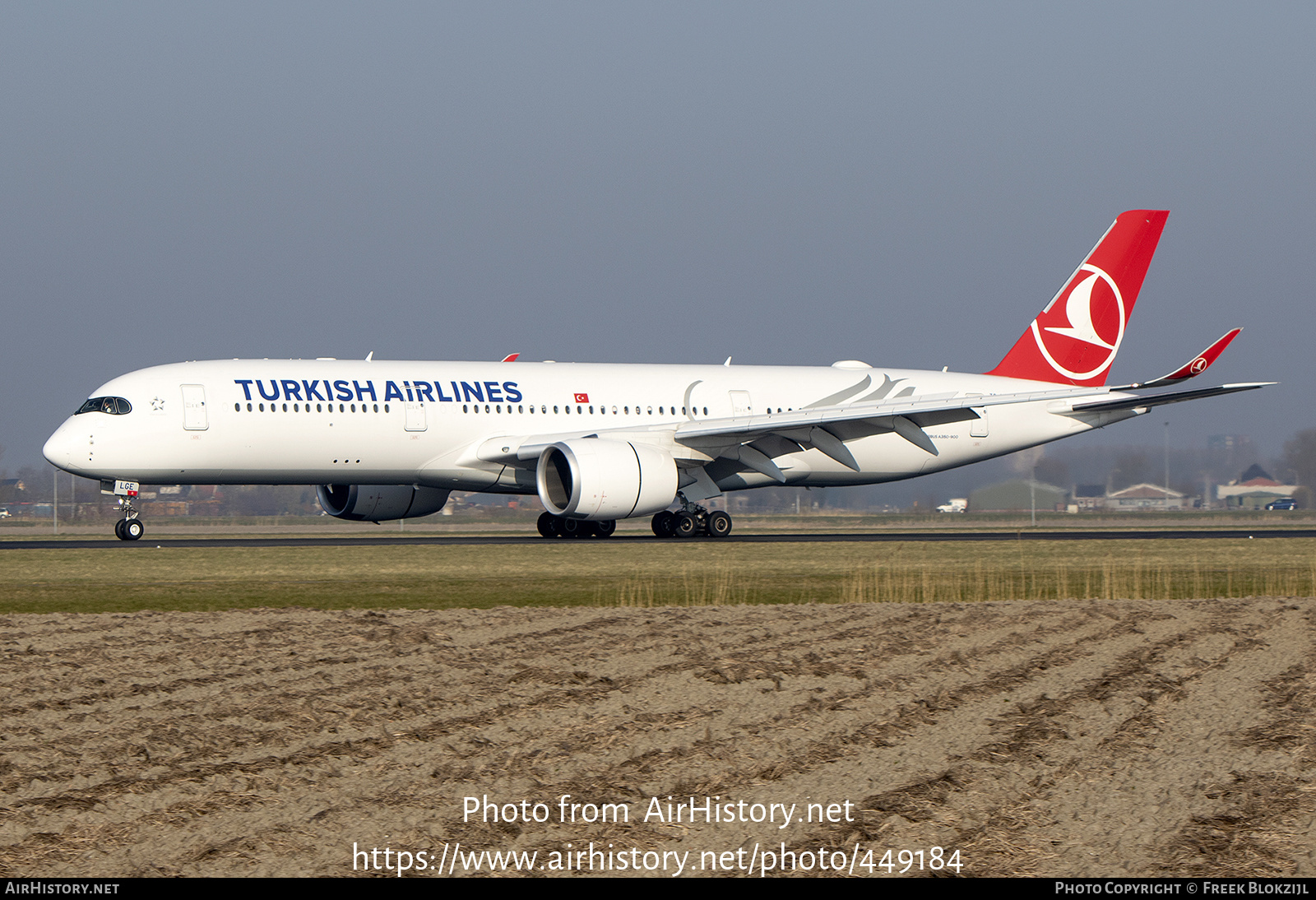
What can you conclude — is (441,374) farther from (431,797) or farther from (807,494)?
(807,494)

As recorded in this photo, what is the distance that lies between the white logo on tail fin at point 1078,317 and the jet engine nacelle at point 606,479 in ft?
44.0

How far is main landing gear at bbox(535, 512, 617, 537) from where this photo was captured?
33500 mm

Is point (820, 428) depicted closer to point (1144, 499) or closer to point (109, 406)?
point (109, 406)

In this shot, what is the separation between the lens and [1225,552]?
1098 inches

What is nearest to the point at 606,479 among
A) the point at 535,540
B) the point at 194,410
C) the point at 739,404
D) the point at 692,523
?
the point at 535,540

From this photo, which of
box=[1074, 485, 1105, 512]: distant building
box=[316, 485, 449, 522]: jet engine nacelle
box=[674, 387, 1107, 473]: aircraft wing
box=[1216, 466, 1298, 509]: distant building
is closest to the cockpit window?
box=[316, 485, 449, 522]: jet engine nacelle

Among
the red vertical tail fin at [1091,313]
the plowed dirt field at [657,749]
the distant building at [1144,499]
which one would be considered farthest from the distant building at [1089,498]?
the plowed dirt field at [657,749]

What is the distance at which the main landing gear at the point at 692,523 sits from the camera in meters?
33.4

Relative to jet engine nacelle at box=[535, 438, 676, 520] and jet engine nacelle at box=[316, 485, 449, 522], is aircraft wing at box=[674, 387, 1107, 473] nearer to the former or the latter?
jet engine nacelle at box=[535, 438, 676, 520]

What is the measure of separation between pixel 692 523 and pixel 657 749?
2486 centimetres

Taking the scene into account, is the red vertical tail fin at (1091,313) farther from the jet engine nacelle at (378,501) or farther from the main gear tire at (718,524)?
the jet engine nacelle at (378,501)
